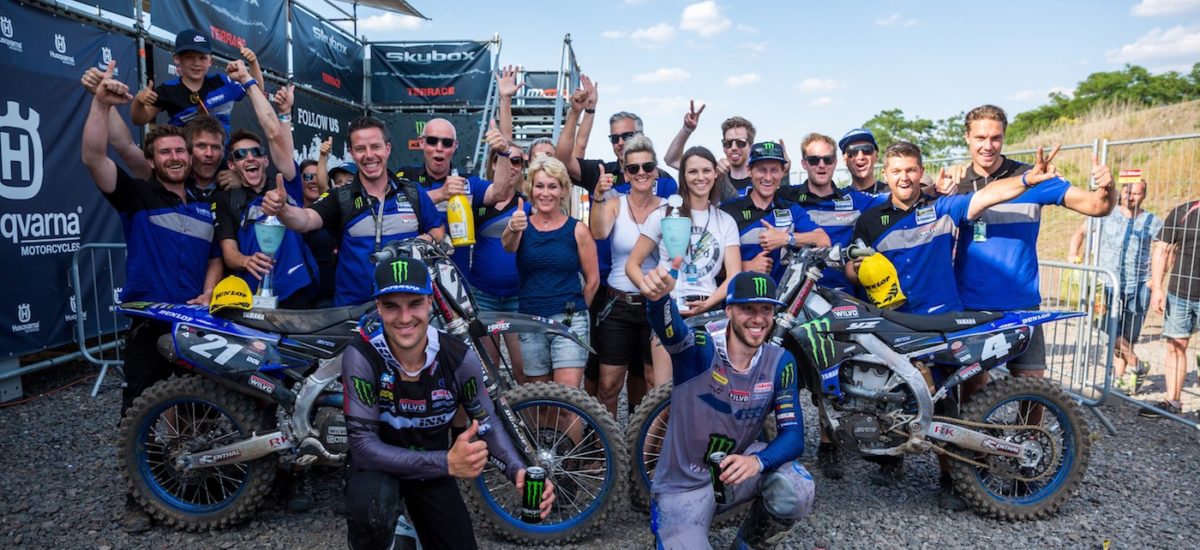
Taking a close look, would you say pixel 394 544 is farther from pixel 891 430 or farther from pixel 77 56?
pixel 77 56

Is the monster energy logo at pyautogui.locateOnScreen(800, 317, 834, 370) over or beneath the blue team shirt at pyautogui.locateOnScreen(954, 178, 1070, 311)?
beneath

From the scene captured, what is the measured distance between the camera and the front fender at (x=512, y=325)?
3.49 metres

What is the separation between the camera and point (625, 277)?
422 centimetres

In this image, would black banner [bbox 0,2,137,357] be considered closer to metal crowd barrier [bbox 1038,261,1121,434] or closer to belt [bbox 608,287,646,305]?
belt [bbox 608,287,646,305]

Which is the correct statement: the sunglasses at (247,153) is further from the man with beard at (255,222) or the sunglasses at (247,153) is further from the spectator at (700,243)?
the spectator at (700,243)

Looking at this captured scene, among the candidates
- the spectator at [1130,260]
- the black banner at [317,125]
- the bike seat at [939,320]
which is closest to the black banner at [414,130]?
the black banner at [317,125]

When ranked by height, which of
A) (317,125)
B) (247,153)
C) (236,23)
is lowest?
(247,153)

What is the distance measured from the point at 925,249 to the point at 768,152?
107cm

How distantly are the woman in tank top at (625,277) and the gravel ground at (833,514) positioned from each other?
851 mm

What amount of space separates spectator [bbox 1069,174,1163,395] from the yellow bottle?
6.06m

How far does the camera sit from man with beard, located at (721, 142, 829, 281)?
14.1ft

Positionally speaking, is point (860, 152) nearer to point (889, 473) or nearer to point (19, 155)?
point (889, 473)

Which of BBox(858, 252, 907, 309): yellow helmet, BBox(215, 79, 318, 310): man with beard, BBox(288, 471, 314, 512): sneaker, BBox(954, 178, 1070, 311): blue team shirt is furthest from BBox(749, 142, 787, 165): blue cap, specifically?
BBox(288, 471, 314, 512): sneaker

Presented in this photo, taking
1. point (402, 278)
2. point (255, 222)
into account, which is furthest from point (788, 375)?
point (255, 222)
